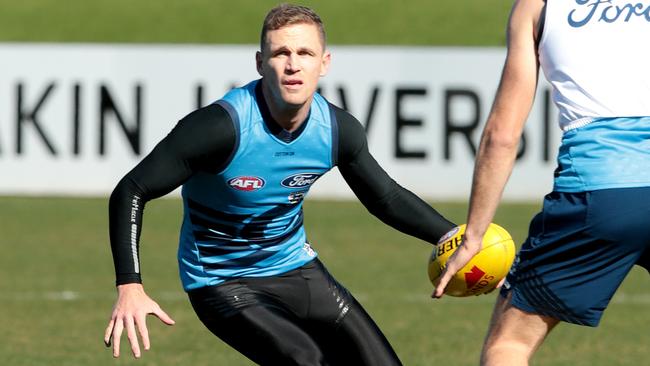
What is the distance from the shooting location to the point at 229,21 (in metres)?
24.3

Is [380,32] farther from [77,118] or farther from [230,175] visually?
[230,175]

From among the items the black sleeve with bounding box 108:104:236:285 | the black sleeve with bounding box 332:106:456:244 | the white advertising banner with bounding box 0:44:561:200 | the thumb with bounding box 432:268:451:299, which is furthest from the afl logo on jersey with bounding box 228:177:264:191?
the white advertising banner with bounding box 0:44:561:200

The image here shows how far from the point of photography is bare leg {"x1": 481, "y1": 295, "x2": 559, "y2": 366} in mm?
5262

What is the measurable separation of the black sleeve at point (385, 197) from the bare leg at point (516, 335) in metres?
1.48

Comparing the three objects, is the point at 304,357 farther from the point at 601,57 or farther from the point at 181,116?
the point at 181,116

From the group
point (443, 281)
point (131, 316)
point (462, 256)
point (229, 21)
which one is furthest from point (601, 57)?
point (229, 21)

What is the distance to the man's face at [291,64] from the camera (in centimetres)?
630

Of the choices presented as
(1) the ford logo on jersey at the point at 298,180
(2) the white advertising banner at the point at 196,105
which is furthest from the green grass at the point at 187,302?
(1) the ford logo on jersey at the point at 298,180

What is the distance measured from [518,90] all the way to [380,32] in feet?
60.9

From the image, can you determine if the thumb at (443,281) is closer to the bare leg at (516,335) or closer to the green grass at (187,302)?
the bare leg at (516,335)

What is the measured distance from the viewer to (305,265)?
22.2ft

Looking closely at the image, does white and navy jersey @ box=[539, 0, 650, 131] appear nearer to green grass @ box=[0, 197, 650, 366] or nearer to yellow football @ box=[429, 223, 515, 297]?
yellow football @ box=[429, 223, 515, 297]

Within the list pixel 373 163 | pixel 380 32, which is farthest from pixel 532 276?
pixel 380 32

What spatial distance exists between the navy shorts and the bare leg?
44 millimetres
